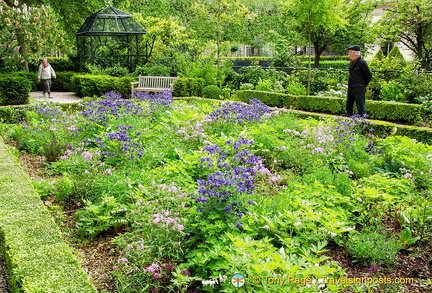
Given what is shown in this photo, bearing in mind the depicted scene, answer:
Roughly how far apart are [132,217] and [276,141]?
9.84 ft

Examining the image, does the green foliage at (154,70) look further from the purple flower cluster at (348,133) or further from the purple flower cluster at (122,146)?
the purple flower cluster at (122,146)

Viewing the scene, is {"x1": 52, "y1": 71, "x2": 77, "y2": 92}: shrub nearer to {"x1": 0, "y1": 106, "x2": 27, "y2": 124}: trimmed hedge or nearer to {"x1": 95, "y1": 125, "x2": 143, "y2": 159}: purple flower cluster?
{"x1": 0, "y1": 106, "x2": 27, "y2": 124}: trimmed hedge

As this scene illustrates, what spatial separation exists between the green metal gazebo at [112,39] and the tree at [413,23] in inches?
485

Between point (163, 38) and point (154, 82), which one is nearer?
point (154, 82)

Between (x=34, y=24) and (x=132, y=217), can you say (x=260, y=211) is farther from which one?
(x=34, y=24)

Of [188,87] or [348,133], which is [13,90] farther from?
[348,133]

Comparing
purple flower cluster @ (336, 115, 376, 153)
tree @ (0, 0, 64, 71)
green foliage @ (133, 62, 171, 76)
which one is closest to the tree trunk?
tree @ (0, 0, 64, 71)

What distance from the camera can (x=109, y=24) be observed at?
1647 centimetres

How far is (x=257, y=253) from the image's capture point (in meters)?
2.96

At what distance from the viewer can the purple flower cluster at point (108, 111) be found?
6.88m

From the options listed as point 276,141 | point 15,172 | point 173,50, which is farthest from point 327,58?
point 15,172

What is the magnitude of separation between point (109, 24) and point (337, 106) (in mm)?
10882

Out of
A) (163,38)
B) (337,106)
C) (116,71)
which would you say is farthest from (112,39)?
(337,106)

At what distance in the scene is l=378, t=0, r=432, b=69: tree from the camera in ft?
58.2
